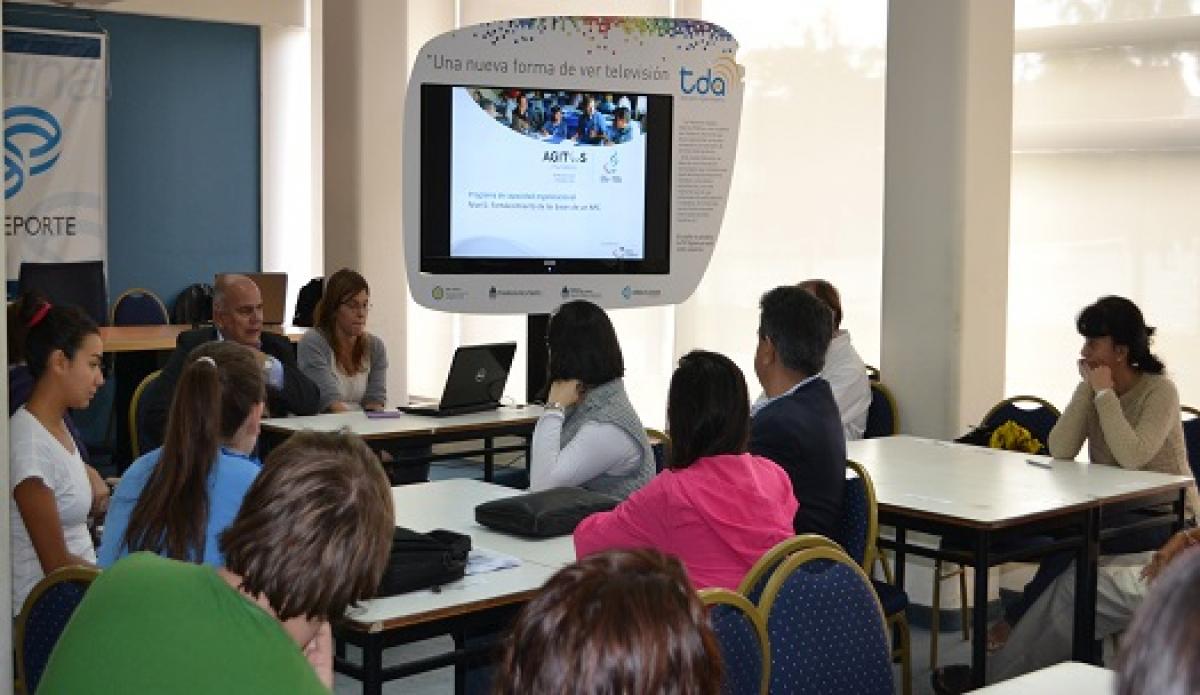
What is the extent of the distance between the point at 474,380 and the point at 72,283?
4.19 metres

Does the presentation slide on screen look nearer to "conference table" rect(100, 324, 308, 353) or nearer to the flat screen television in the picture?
the flat screen television

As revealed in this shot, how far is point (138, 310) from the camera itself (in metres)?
9.38

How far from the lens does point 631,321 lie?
8.80m

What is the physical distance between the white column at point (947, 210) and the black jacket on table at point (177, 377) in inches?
94.6

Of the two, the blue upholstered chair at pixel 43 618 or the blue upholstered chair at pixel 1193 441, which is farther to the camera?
the blue upholstered chair at pixel 1193 441

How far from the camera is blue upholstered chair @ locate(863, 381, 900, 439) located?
614 cm

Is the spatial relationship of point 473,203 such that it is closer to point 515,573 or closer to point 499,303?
point 499,303

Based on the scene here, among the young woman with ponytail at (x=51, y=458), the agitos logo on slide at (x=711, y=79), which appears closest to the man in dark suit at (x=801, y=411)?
the young woman with ponytail at (x=51, y=458)

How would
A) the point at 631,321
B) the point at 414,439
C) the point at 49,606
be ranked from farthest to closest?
the point at 631,321, the point at 414,439, the point at 49,606

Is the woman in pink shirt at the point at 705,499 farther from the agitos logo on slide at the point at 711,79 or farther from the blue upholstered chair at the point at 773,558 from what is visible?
the agitos logo on slide at the point at 711,79

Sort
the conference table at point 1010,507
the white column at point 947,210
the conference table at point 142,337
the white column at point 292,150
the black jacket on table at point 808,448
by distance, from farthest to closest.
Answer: the white column at point 292,150 < the conference table at point 142,337 < the white column at point 947,210 < the conference table at point 1010,507 < the black jacket on table at point 808,448

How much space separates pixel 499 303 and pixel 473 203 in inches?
17.2

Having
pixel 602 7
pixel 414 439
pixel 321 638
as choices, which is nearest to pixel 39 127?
pixel 602 7

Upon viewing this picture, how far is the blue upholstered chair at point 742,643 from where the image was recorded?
269cm
